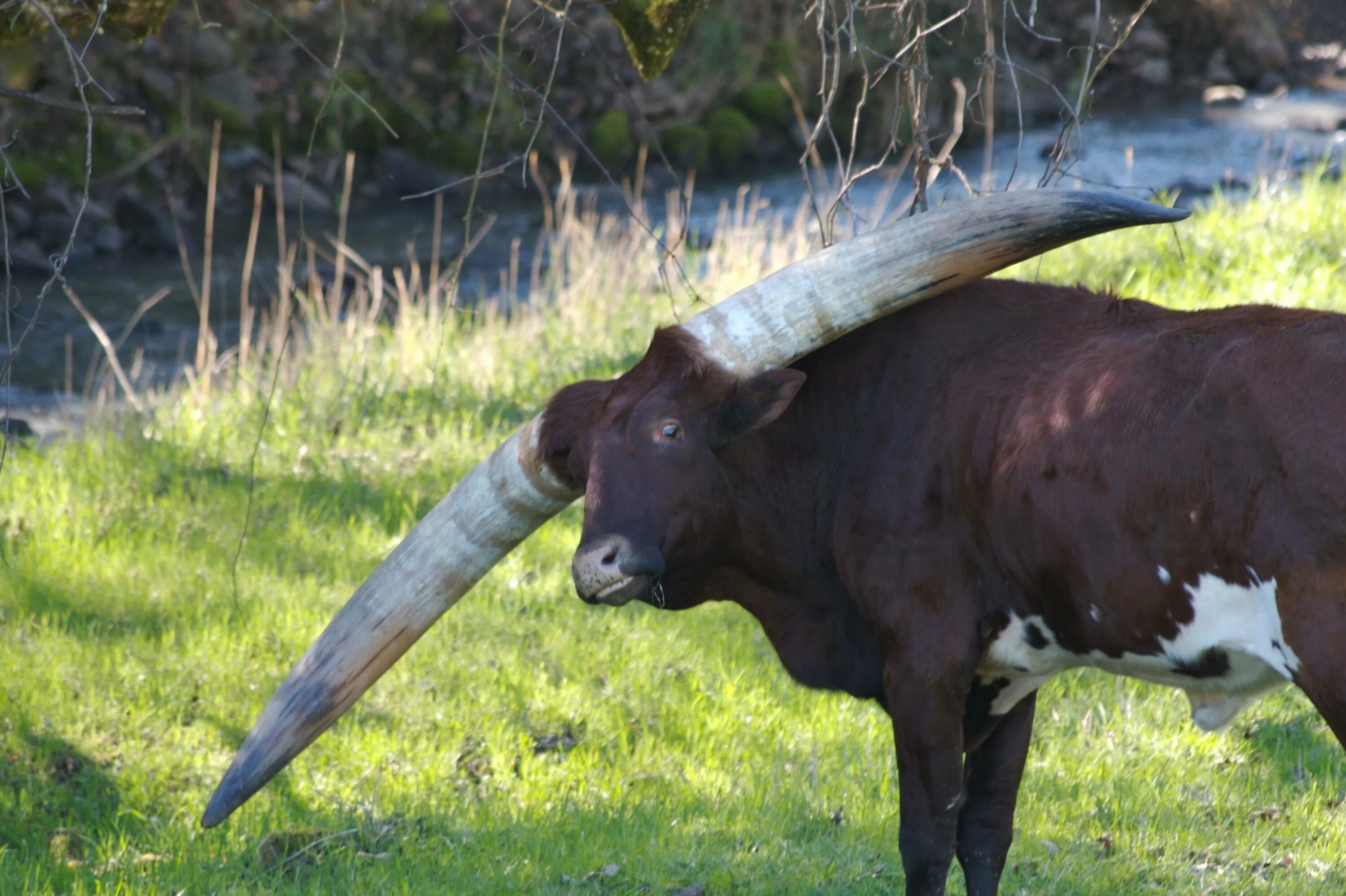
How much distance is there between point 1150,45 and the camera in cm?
2347

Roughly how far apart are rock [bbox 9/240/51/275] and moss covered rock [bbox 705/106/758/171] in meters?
8.56

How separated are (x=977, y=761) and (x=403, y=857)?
→ 1.83 m

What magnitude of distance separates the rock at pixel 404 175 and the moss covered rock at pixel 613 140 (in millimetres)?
2105

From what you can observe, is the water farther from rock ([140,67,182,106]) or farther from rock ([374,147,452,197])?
rock ([140,67,182,106])

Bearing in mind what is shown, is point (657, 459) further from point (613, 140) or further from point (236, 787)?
point (613, 140)

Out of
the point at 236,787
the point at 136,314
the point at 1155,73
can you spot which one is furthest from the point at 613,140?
the point at 236,787

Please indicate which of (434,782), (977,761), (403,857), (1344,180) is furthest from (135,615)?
(1344,180)

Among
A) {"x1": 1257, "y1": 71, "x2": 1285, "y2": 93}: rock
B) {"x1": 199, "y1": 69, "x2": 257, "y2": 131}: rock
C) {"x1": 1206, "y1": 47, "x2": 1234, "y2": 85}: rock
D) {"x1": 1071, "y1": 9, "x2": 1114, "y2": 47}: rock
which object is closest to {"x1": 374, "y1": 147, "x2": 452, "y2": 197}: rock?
{"x1": 199, "y1": 69, "x2": 257, "y2": 131}: rock

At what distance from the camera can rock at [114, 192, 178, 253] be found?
53.0 feet

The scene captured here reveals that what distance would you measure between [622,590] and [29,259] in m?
12.9

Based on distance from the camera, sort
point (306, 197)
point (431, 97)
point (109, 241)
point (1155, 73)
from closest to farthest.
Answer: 1. point (109, 241)
2. point (306, 197)
3. point (431, 97)
4. point (1155, 73)

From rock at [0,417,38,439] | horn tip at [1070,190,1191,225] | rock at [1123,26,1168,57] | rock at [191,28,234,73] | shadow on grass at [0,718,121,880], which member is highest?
horn tip at [1070,190,1191,225]

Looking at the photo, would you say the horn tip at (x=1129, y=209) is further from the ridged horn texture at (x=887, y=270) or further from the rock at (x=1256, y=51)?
the rock at (x=1256, y=51)

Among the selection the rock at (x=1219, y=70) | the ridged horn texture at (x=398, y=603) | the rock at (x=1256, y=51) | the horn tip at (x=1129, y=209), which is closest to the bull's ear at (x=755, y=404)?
the ridged horn texture at (x=398, y=603)
